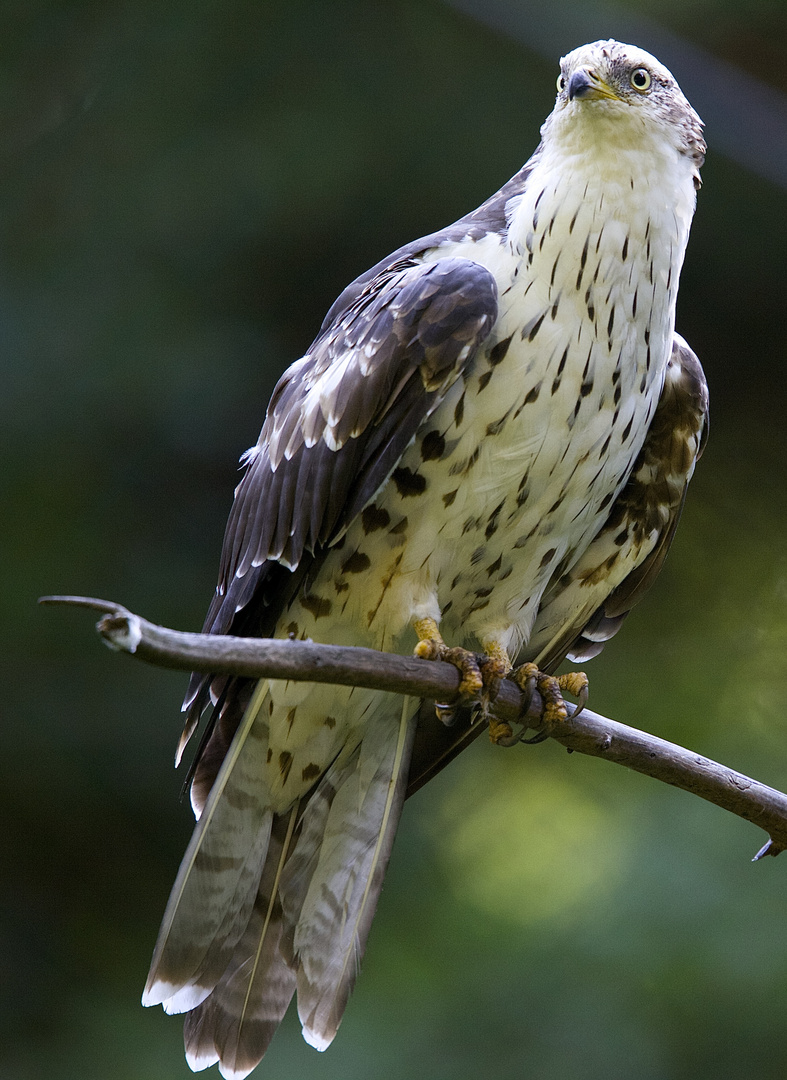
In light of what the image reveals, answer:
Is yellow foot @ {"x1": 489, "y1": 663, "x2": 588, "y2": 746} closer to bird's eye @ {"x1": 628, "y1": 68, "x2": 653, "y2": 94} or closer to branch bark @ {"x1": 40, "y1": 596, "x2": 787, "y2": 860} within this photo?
branch bark @ {"x1": 40, "y1": 596, "x2": 787, "y2": 860}

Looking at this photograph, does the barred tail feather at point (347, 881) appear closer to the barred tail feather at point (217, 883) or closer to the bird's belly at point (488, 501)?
the barred tail feather at point (217, 883)

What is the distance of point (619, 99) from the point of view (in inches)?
111

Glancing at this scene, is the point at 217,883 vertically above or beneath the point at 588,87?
beneath

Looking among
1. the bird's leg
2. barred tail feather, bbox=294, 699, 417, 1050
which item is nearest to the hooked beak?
the bird's leg

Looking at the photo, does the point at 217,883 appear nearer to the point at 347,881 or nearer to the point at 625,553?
the point at 347,881

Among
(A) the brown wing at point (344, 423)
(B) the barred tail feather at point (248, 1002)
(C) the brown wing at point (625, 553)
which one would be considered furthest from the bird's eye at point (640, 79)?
(B) the barred tail feather at point (248, 1002)

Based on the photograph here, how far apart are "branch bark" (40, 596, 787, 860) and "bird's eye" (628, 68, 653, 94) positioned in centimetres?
142

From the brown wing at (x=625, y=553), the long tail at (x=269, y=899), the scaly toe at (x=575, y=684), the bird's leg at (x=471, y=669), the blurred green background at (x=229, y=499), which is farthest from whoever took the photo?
the blurred green background at (x=229, y=499)

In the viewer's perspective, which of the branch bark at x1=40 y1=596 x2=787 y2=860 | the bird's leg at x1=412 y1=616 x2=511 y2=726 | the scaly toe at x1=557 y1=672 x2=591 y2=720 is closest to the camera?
the branch bark at x1=40 y1=596 x2=787 y2=860

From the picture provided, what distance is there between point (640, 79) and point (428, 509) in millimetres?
1124

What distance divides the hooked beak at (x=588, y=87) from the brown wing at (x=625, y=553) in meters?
0.71

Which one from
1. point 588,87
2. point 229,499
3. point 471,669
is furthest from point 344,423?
point 229,499

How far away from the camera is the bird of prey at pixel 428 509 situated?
9.21 ft

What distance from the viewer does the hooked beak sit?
2.78m
